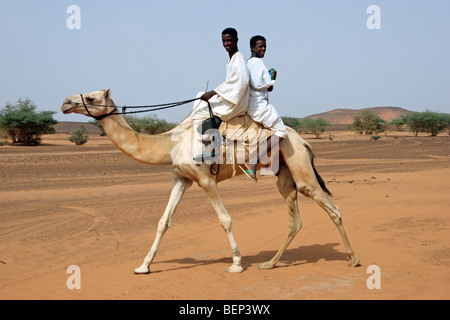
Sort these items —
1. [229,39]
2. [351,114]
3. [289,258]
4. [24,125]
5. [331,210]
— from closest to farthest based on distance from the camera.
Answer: [229,39] < [331,210] < [289,258] < [24,125] < [351,114]

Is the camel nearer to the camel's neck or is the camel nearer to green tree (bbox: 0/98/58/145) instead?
the camel's neck

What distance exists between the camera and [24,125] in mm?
37938

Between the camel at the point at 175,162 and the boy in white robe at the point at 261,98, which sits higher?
the boy in white robe at the point at 261,98

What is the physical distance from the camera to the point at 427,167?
72.7 feet

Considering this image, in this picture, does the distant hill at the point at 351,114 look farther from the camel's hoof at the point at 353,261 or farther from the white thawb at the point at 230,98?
the white thawb at the point at 230,98

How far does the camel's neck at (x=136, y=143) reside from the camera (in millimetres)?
6570

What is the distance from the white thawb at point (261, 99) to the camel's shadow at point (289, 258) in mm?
2200

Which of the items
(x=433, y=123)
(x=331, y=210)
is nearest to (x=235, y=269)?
(x=331, y=210)

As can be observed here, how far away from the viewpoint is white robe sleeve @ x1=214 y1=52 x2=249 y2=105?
6.29 m

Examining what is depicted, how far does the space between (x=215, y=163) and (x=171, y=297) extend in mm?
1958

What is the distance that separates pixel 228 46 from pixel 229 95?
713 mm

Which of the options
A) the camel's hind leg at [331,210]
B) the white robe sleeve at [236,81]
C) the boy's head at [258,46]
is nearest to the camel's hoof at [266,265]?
the camel's hind leg at [331,210]
